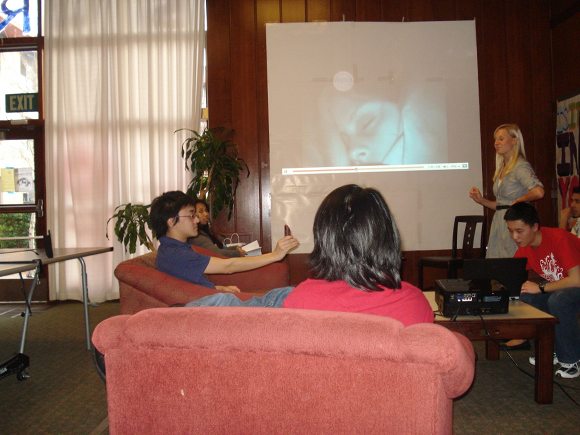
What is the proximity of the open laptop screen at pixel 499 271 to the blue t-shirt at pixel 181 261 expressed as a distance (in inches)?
49.5

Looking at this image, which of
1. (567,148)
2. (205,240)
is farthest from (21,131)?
(567,148)

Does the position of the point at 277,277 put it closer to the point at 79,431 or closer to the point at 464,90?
the point at 79,431

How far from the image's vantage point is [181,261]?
2631 millimetres

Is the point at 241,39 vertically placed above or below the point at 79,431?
above

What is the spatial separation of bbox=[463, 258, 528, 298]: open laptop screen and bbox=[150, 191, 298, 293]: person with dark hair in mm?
976

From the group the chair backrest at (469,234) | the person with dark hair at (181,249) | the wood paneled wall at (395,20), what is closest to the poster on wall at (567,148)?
the wood paneled wall at (395,20)

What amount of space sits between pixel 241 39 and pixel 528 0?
298cm

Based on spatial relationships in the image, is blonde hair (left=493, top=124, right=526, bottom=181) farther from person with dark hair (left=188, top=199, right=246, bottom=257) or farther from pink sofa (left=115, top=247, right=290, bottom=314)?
pink sofa (left=115, top=247, right=290, bottom=314)

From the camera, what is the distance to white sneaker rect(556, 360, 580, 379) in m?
2.88

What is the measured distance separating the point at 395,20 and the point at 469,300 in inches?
157

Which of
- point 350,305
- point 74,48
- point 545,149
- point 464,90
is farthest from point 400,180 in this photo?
point 350,305

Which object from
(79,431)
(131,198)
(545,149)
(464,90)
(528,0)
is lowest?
(79,431)

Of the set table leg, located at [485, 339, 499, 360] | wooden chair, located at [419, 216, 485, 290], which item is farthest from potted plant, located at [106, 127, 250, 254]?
table leg, located at [485, 339, 499, 360]

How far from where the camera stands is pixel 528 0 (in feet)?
18.3
